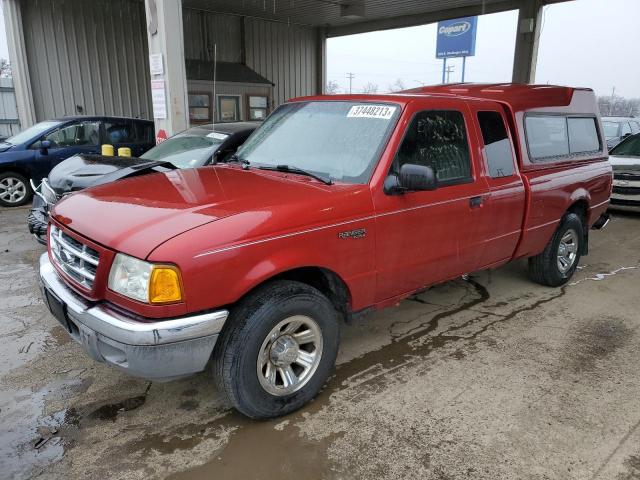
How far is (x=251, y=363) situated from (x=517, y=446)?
154cm

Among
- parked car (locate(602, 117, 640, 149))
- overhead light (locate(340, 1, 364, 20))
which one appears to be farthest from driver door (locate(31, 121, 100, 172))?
parked car (locate(602, 117, 640, 149))

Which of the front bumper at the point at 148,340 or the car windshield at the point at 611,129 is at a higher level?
the car windshield at the point at 611,129

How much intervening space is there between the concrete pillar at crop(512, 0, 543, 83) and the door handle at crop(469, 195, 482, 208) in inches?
421

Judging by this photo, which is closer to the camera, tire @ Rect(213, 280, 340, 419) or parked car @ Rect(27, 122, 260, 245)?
tire @ Rect(213, 280, 340, 419)

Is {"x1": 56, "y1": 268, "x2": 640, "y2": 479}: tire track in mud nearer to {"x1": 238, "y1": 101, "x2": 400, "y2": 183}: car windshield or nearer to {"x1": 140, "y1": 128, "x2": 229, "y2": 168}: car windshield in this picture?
{"x1": 238, "y1": 101, "x2": 400, "y2": 183}: car windshield

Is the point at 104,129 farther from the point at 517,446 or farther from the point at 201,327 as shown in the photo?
the point at 517,446

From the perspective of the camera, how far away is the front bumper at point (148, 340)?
7.85 ft

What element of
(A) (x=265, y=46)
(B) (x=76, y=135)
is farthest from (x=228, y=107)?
(B) (x=76, y=135)

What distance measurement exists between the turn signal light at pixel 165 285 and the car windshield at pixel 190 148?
3744mm

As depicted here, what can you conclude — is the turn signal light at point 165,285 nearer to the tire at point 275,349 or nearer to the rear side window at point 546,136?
the tire at point 275,349

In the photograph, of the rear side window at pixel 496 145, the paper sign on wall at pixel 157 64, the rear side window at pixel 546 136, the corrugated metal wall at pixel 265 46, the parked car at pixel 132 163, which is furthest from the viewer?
the corrugated metal wall at pixel 265 46

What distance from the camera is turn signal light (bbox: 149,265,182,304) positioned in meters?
2.37

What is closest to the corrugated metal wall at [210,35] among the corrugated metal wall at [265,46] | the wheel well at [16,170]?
the corrugated metal wall at [265,46]

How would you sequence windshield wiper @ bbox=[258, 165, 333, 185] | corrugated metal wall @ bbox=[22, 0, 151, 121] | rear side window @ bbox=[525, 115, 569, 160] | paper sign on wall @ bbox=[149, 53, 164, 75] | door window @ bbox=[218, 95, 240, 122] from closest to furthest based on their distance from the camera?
windshield wiper @ bbox=[258, 165, 333, 185]
rear side window @ bbox=[525, 115, 569, 160]
paper sign on wall @ bbox=[149, 53, 164, 75]
corrugated metal wall @ bbox=[22, 0, 151, 121]
door window @ bbox=[218, 95, 240, 122]
